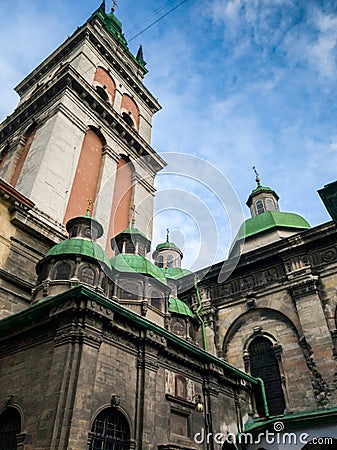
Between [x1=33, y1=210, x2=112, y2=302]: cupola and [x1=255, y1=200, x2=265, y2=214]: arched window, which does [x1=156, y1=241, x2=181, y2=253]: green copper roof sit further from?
[x1=33, y1=210, x2=112, y2=302]: cupola

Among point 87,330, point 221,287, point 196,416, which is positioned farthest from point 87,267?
point 221,287

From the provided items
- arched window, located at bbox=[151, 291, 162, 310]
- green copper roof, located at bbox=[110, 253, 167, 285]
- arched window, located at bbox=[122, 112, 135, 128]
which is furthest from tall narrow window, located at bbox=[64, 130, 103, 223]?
arched window, located at bbox=[151, 291, 162, 310]

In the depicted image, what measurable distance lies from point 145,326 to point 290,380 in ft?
26.2

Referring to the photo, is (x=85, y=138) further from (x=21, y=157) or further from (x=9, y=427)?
(x=9, y=427)

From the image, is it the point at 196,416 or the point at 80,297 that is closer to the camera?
the point at 80,297

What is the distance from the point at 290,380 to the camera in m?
15.8

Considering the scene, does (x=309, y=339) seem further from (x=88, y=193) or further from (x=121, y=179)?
(x=121, y=179)

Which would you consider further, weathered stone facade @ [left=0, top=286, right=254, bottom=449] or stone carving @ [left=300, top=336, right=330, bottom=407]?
stone carving @ [left=300, top=336, right=330, bottom=407]

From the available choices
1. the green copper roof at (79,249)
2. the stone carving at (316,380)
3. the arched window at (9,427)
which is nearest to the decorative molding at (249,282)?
the stone carving at (316,380)

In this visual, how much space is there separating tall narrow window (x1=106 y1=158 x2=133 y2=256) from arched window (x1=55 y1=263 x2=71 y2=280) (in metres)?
7.47

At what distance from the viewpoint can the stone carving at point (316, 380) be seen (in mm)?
14406

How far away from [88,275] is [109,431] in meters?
5.90

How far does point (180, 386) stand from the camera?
1201cm

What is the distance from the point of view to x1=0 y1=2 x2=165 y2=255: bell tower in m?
20.5
